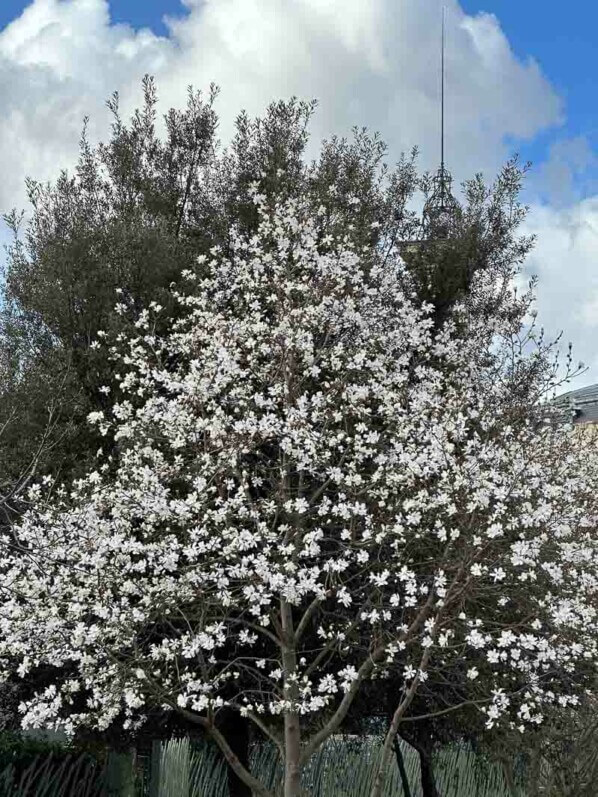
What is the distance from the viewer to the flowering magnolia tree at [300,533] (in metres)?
9.66

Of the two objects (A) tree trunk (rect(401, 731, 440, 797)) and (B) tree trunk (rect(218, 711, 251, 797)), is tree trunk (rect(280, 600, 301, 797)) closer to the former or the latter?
(B) tree trunk (rect(218, 711, 251, 797))

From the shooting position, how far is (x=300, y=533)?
10.3 m

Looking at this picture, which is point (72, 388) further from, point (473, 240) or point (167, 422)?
point (473, 240)

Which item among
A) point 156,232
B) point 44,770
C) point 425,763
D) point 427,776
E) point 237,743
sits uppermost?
point 156,232

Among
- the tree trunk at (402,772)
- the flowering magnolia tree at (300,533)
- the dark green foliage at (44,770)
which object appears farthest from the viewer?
the tree trunk at (402,772)

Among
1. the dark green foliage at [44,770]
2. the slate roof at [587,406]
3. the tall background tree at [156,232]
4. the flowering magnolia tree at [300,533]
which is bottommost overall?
the dark green foliage at [44,770]

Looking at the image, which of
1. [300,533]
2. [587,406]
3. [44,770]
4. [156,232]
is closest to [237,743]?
[44,770]

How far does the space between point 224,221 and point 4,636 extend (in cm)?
678

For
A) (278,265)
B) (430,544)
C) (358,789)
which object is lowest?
(358,789)

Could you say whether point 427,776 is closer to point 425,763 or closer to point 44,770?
point 425,763

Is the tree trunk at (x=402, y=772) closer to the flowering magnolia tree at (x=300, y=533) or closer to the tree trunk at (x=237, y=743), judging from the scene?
the flowering magnolia tree at (x=300, y=533)

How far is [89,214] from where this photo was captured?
1573cm

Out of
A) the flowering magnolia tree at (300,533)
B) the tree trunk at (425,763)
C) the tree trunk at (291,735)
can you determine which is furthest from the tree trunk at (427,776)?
the tree trunk at (291,735)

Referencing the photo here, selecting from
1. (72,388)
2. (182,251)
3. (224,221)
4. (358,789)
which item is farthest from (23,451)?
(358,789)
